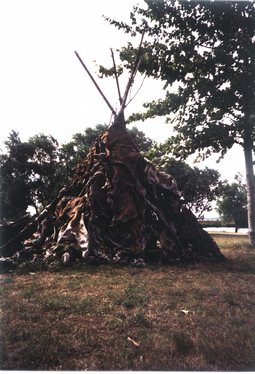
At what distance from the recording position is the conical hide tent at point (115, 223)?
35.1 feet

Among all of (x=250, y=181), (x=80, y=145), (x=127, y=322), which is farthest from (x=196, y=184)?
(x=127, y=322)

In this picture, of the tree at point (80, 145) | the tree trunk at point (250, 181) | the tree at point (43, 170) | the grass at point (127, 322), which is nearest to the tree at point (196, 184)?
the tree at point (80, 145)

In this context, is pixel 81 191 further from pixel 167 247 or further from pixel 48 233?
pixel 167 247

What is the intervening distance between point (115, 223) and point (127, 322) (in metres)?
6.29

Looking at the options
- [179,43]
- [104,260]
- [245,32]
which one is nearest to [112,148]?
[104,260]

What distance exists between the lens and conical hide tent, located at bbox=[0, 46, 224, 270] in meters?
10.7

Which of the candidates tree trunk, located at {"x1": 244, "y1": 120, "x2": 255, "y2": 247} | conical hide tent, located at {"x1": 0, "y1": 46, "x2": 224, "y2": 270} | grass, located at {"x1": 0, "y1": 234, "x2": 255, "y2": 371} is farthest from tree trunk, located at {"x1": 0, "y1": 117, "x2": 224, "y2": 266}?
tree trunk, located at {"x1": 244, "y1": 120, "x2": 255, "y2": 247}

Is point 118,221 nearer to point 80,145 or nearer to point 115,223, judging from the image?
point 115,223

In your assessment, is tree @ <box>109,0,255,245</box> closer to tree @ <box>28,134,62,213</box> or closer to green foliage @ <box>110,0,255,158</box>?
green foliage @ <box>110,0,255,158</box>

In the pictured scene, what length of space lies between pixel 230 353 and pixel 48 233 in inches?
A: 373

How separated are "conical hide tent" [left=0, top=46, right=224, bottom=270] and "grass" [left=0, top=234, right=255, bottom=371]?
6.39 feet

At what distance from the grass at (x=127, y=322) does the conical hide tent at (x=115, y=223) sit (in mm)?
1948

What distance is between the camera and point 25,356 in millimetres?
4227

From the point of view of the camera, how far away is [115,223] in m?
11.6
